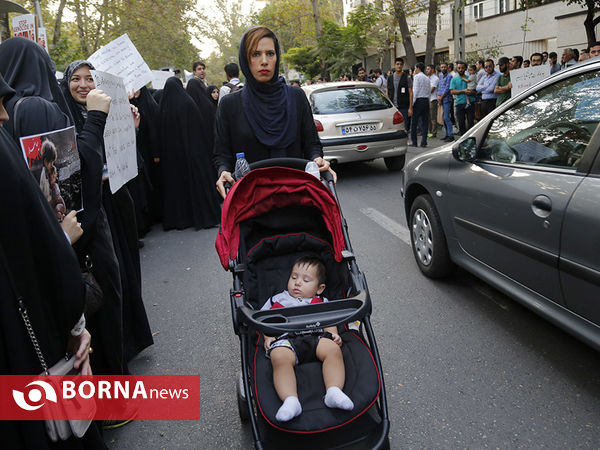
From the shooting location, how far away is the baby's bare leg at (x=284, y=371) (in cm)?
205

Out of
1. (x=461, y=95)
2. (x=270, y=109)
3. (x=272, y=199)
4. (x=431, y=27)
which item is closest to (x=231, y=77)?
(x=461, y=95)

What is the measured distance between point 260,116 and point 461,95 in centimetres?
1059

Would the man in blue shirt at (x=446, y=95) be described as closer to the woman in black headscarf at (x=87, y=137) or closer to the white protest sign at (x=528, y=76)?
the white protest sign at (x=528, y=76)

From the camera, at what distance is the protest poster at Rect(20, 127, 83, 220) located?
185 cm

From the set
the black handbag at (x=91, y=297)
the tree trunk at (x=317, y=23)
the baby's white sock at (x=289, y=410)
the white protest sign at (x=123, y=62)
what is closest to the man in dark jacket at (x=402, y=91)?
the white protest sign at (x=123, y=62)

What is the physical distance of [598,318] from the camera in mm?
2533

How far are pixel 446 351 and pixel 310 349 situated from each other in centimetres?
144

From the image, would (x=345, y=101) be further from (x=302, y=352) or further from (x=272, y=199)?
(x=302, y=352)

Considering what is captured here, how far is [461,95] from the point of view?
12.4m

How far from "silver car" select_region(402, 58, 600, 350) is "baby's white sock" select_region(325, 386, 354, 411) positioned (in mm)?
1474

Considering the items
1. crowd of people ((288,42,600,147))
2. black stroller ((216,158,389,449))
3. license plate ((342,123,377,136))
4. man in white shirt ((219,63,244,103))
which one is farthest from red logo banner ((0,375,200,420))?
crowd of people ((288,42,600,147))

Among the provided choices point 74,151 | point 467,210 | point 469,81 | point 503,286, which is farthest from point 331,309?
point 469,81

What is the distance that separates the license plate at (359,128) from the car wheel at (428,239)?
4.62m

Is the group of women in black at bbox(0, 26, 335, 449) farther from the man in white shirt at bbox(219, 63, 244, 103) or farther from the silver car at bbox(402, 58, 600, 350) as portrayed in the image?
the man in white shirt at bbox(219, 63, 244, 103)
